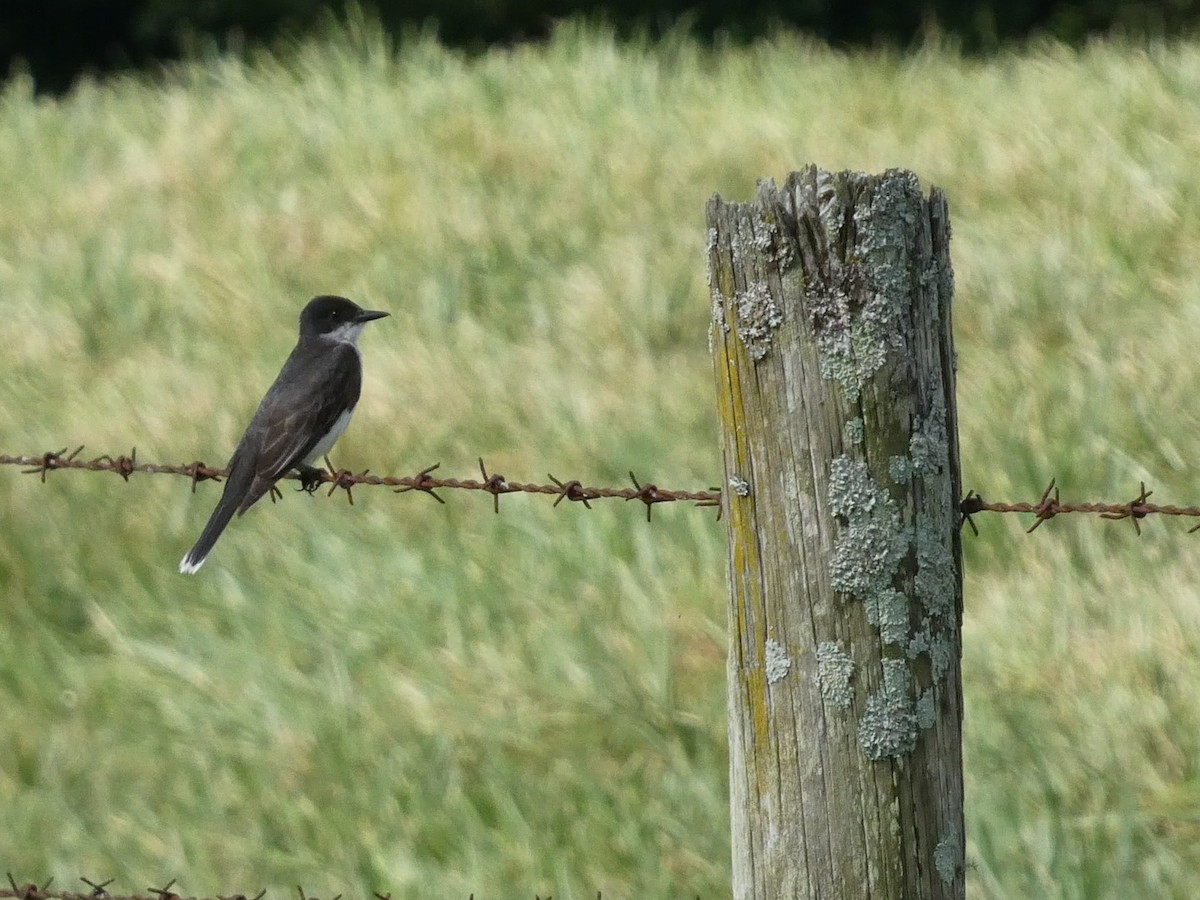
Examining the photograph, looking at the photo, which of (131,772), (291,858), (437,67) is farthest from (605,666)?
(437,67)

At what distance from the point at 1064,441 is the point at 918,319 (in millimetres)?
4077

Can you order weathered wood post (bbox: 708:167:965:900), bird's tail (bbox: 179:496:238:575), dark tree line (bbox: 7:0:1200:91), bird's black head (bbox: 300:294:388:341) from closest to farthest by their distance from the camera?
weathered wood post (bbox: 708:167:965:900), bird's tail (bbox: 179:496:238:575), bird's black head (bbox: 300:294:388:341), dark tree line (bbox: 7:0:1200:91)

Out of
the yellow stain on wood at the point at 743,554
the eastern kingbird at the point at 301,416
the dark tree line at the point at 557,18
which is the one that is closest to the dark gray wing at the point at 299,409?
the eastern kingbird at the point at 301,416

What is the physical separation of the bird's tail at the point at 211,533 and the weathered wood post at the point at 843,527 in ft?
10.4

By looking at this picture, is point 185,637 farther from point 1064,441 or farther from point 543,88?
point 543,88

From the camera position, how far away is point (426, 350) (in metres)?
8.05

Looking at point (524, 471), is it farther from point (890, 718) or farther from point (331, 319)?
point (890, 718)

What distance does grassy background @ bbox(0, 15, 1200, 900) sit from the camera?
4879 millimetres

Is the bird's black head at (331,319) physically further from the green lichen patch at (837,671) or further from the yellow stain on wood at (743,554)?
the green lichen patch at (837,671)

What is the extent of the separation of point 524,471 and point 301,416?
1.53 meters

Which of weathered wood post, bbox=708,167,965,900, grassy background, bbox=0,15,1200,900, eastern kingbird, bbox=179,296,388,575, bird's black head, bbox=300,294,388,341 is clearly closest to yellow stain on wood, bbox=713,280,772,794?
weathered wood post, bbox=708,167,965,900

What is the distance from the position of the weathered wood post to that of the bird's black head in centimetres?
383

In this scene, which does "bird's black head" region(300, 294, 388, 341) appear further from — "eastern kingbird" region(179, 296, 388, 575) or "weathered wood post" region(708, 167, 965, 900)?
"weathered wood post" region(708, 167, 965, 900)

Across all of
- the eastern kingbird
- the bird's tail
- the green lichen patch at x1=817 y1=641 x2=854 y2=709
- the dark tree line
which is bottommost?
the green lichen patch at x1=817 y1=641 x2=854 y2=709
